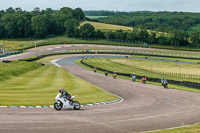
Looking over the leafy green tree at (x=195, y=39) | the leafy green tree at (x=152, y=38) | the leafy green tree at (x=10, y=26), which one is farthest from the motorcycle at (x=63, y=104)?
the leafy green tree at (x=10, y=26)

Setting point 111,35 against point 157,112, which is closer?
point 157,112

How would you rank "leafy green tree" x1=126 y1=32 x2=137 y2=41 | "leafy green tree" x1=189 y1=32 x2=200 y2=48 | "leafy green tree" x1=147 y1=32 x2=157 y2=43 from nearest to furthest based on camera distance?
1. "leafy green tree" x1=189 y1=32 x2=200 y2=48
2. "leafy green tree" x1=147 y1=32 x2=157 y2=43
3. "leafy green tree" x1=126 y1=32 x2=137 y2=41

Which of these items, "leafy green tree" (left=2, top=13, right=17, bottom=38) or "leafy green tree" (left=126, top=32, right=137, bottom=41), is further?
"leafy green tree" (left=2, top=13, right=17, bottom=38)

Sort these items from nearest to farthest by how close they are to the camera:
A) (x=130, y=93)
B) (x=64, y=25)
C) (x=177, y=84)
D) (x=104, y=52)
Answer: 1. (x=130, y=93)
2. (x=177, y=84)
3. (x=104, y=52)
4. (x=64, y=25)

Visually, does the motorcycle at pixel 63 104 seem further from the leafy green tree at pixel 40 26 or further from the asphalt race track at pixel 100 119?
the leafy green tree at pixel 40 26

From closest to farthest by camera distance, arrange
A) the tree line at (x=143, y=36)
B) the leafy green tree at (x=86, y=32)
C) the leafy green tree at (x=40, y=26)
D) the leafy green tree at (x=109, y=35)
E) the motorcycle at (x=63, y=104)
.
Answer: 1. the motorcycle at (x=63, y=104)
2. the tree line at (x=143, y=36)
3. the leafy green tree at (x=109, y=35)
4. the leafy green tree at (x=86, y=32)
5. the leafy green tree at (x=40, y=26)

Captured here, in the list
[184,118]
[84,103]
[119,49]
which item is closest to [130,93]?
[84,103]

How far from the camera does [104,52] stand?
122812mm

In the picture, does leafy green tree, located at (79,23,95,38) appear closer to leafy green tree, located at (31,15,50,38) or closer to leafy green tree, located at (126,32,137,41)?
leafy green tree, located at (126,32,137,41)

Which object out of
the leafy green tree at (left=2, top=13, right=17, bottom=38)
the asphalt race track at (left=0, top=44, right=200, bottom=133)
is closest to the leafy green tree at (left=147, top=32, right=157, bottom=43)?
the leafy green tree at (left=2, top=13, right=17, bottom=38)

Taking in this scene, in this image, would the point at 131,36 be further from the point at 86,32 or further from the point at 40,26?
the point at 40,26

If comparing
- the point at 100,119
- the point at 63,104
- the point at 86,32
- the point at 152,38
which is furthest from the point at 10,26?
the point at 100,119

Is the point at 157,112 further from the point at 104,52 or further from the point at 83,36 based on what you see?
the point at 83,36

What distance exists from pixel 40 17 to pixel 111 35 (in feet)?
132
